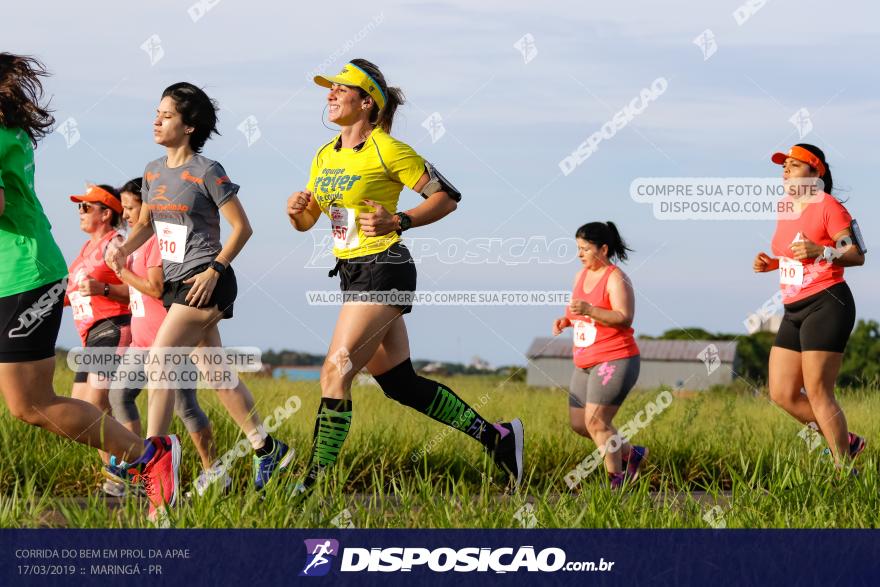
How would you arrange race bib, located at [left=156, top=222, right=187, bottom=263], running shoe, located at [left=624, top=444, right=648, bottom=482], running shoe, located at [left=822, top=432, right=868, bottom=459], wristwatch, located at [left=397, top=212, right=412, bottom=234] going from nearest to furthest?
wristwatch, located at [left=397, top=212, right=412, bottom=234] < race bib, located at [left=156, top=222, right=187, bottom=263] < running shoe, located at [left=624, top=444, right=648, bottom=482] < running shoe, located at [left=822, top=432, right=868, bottom=459]

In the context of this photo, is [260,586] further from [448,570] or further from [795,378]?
[795,378]

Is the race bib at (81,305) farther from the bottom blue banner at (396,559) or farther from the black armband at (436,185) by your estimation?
the bottom blue banner at (396,559)

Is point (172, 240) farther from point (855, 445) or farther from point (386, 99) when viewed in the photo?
point (855, 445)

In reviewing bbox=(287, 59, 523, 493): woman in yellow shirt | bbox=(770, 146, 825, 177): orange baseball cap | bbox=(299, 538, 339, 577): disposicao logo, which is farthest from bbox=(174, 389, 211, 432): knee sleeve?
bbox=(770, 146, 825, 177): orange baseball cap

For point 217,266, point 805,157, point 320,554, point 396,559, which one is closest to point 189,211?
point 217,266

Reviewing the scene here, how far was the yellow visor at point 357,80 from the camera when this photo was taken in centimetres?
576

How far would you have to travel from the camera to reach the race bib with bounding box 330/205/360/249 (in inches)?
223

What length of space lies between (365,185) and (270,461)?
166 centimetres

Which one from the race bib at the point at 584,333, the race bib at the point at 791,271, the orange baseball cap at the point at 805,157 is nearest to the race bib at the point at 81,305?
the race bib at the point at 584,333

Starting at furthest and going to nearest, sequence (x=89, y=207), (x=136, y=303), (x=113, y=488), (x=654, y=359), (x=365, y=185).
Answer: (x=654, y=359)
(x=89, y=207)
(x=136, y=303)
(x=113, y=488)
(x=365, y=185)

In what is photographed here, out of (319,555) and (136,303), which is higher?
(136,303)

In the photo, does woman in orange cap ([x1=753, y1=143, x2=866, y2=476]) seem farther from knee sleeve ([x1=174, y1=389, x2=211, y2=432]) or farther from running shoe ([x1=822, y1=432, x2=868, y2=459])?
knee sleeve ([x1=174, y1=389, x2=211, y2=432])

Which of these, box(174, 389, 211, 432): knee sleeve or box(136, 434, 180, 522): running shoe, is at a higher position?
box(174, 389, 211, 432): knee sleeve

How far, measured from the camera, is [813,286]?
6.92 meters
